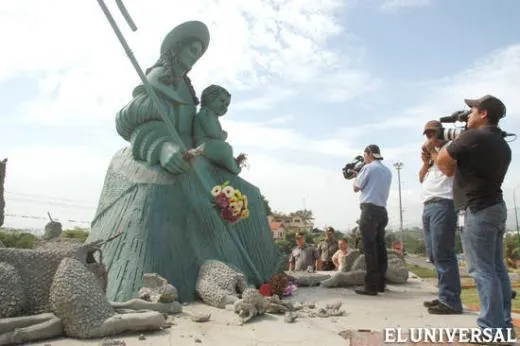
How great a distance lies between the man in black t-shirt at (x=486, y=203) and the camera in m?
3.18

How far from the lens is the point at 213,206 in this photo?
542 centimetres

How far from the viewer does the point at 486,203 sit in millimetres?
3305

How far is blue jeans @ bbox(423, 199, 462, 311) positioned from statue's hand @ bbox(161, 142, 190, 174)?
102 inches

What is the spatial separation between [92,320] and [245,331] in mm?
1108

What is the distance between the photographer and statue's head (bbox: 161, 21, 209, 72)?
591 centimetres

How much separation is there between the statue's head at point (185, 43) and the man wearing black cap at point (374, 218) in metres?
2.56

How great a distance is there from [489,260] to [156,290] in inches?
108

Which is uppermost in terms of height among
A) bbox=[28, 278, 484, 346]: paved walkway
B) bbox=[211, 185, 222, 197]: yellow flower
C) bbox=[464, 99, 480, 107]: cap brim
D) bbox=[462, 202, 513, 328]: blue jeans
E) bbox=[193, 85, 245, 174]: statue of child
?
bbox=[193, 85, 245, 174]: statue of child

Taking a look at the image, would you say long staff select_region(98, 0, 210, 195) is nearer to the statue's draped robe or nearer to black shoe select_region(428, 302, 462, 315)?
the statue's draped robe

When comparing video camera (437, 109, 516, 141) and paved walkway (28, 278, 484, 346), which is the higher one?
video camera (437, 109, 516, 141)

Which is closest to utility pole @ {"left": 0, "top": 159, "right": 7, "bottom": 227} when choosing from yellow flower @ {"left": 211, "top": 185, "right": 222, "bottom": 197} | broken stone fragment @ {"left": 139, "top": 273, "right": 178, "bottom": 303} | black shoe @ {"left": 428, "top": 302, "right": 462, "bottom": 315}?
broken stone fragment @ {"left": 139, "top": 273, "right": 178, "bottom": 303}

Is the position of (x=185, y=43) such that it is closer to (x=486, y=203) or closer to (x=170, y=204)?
(x=170, y=204)

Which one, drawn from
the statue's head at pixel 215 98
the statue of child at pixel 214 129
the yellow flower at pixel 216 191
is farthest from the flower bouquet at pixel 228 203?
the statue's head at pixel 215 98

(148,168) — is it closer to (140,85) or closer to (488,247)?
(140,85)
